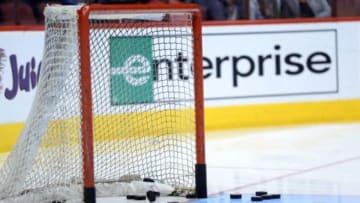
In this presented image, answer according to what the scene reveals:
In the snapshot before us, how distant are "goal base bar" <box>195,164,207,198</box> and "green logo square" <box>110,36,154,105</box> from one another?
1256 mm

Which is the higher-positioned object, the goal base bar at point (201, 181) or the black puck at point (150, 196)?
the goal base bar at point (201, 181)

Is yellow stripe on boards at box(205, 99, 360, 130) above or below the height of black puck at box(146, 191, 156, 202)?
above

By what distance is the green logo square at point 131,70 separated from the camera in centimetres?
720

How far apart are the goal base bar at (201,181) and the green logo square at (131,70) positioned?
1.26 m

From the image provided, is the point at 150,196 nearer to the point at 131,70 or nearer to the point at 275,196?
the point at 275,196

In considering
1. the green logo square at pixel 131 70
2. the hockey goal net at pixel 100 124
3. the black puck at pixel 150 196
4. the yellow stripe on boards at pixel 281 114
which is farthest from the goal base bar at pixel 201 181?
the yellow stripe on boards at pixel 281 114

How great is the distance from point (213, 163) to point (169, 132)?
51cm

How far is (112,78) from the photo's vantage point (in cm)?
745

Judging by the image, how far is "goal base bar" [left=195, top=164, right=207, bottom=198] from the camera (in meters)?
5.92

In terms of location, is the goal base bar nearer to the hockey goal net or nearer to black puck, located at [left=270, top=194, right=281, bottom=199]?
the hockey goal net

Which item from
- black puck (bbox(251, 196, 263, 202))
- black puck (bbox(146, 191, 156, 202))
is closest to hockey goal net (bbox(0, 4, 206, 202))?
black puck (bbox(146, 191, 156, 202))

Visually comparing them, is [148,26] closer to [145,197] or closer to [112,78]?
[112,78]

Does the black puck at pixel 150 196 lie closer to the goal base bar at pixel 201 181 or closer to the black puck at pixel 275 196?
the goal base bar at pixel 201 181

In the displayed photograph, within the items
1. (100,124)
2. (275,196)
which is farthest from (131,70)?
(275,196)
